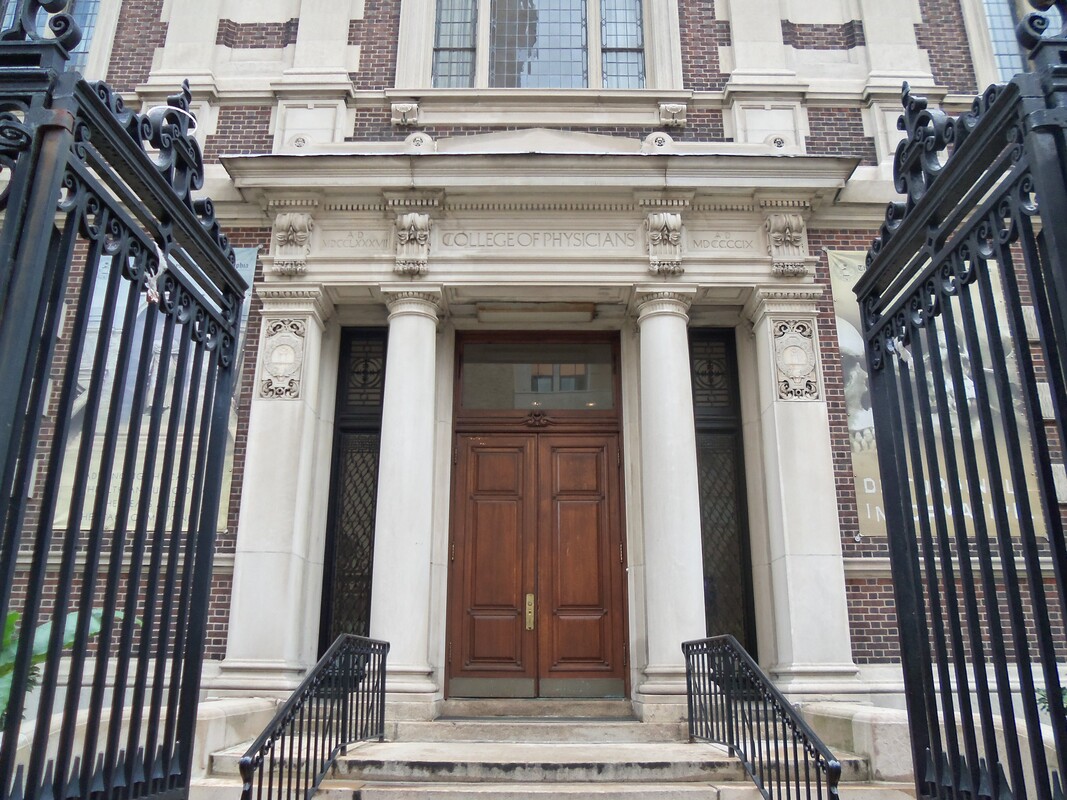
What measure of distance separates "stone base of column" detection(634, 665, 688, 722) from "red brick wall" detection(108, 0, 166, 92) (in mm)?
9573

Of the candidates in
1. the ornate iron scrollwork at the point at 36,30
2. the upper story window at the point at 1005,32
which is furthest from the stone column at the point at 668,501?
the ornate iron scrollwork at the point at 36,30

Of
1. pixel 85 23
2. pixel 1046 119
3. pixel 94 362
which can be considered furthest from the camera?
pixel 85 23

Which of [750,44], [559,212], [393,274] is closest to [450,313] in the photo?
[393,274]

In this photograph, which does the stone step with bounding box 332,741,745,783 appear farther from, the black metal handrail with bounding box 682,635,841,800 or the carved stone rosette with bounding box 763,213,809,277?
the carved stone rosette with bounding box 763,213,809,277

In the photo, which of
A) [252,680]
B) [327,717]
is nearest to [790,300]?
[327,717]

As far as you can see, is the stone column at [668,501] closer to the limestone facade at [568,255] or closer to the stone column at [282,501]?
the limestone facade at [568,255]

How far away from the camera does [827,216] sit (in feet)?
32.5

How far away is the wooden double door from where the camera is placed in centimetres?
944

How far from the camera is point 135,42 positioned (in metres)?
11.3

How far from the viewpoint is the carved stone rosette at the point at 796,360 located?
30.1ft

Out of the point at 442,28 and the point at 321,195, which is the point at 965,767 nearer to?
the point at 321,195

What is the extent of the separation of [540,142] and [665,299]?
97.0 inches

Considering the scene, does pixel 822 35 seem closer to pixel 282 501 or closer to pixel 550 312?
pixel 550 312

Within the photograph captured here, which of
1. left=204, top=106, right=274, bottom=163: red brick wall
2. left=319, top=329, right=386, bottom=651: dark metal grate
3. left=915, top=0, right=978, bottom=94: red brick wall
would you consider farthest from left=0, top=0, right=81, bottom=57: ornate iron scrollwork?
left=915, top=0, right=978, bottom=94: red brick wall
